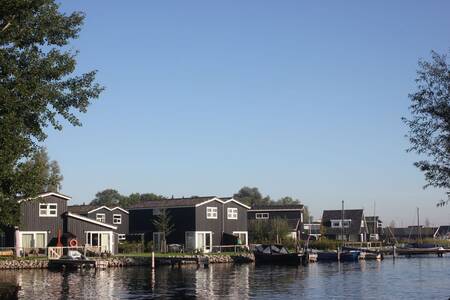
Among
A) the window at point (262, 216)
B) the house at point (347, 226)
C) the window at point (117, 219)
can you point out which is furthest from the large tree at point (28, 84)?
the house at point (347, 226)

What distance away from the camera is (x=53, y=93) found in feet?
103

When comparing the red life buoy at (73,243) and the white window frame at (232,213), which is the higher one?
the white window frame at (232,213)

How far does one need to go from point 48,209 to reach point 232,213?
1071 inches

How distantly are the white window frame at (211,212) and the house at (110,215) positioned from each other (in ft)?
39.6

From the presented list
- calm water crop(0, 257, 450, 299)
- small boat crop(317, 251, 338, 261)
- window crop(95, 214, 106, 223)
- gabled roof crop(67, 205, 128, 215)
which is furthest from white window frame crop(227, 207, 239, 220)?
calm water crop(0, 257, 450, 299)

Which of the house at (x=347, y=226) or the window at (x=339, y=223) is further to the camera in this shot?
the window at (x=339, y=223)

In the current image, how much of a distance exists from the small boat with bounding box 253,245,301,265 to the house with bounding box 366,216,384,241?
196ft

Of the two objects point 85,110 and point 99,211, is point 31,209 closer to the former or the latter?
point 99,211

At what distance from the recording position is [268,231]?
98.5 metres

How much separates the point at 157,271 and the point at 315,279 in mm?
15136

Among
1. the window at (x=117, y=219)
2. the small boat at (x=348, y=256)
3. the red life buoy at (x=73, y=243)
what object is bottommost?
the small boat at (x=348, y=256)

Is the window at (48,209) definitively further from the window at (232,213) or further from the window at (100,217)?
the window at (232,213)

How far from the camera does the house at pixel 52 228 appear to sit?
68.2 metres

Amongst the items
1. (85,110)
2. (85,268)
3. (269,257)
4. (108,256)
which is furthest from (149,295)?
(269,257)
